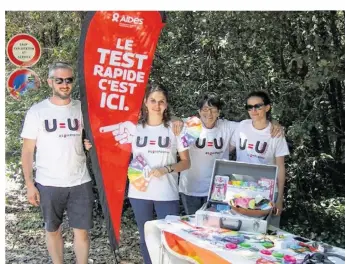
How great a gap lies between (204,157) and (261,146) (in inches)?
15.7

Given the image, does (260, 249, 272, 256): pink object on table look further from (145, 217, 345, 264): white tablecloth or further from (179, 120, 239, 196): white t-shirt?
(179, 120, 239, 196): white t-shirt

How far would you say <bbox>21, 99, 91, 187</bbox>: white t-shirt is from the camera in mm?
3348

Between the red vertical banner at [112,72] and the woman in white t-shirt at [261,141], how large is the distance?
2.52 ft

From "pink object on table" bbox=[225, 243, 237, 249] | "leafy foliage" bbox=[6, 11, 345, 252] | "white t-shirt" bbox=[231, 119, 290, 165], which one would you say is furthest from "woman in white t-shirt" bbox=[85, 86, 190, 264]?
"leafy foliage" bbox=[6, 11, 345, 252]

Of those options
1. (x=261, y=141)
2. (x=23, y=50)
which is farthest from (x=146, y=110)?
(x=23, y=50)

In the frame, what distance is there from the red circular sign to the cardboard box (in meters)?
1.68

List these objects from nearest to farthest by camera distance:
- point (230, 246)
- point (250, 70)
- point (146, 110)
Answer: point (230, 246) → point (146, 110) → point (250, 70)

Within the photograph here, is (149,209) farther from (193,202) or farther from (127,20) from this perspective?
(127,20)

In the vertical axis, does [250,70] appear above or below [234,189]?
above

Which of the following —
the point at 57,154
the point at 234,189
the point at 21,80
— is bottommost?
the point at 234,189

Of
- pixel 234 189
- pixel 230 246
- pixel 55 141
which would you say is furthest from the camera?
pixel 55 141

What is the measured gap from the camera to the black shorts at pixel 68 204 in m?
3.40

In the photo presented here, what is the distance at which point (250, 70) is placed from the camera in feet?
17.7

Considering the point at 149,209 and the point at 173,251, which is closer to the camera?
the point at 173,251
